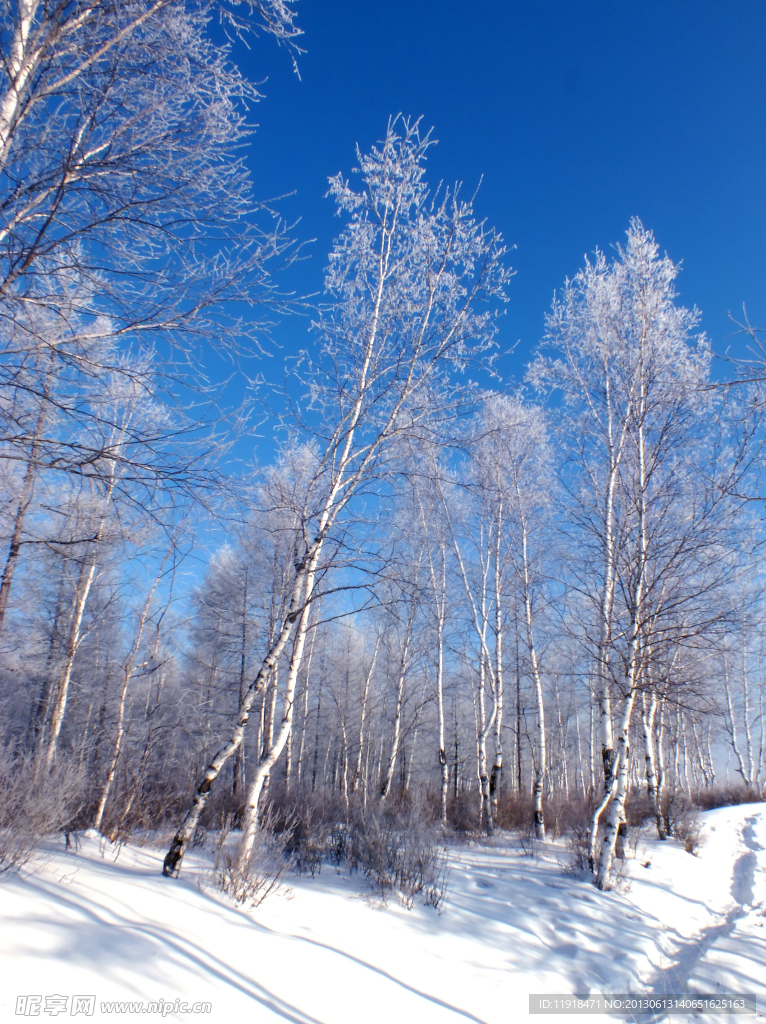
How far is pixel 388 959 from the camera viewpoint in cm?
417

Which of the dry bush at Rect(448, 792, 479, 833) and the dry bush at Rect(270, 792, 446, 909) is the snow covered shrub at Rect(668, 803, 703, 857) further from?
the dry bush at Rect(270, 792, 446, 909)

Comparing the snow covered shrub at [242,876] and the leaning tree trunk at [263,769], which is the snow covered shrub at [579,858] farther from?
the leaning tree trunk at [263,769]

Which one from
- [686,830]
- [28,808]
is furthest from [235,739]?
[686,830]

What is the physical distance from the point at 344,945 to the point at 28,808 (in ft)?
9.63

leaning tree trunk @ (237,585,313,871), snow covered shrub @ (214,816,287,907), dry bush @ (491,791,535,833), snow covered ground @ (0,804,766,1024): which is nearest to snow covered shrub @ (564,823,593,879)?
snow covered ground @ (0,804,766,1024)

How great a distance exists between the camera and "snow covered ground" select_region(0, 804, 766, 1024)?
271 centimetres

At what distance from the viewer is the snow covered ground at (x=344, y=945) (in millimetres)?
2709

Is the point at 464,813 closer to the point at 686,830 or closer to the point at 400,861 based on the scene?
the point at 686,830

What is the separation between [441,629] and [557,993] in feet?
29.1

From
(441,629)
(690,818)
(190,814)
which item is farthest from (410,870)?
(690,818)

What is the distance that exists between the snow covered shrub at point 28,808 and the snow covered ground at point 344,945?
21 cm

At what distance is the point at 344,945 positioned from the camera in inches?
165

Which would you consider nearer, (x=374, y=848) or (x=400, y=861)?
(x=400, y=861)

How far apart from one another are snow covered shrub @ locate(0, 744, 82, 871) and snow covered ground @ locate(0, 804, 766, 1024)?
0.21 metres
